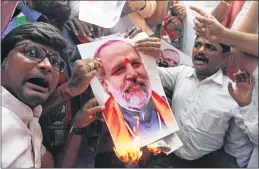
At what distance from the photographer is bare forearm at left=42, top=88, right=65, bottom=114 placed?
2.31ft

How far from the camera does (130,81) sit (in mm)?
741

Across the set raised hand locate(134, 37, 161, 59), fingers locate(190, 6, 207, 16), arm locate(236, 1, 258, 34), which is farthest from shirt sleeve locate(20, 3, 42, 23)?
arm locate(236, 1, 258, 34)

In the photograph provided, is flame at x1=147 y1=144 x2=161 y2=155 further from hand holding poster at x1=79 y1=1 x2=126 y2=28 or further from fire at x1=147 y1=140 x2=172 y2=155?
hand holding poster at x1=79 y1=1 x2=126 y2=28

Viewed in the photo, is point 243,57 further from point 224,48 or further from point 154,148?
point 154,148

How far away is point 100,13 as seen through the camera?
0.76 m

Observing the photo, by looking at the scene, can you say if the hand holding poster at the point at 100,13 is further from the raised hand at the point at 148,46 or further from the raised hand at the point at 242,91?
the raised hand at the point at 242,91

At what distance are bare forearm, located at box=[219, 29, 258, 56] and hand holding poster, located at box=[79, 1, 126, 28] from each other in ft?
0.76

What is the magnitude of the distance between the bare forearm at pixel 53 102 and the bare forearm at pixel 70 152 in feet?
0.23

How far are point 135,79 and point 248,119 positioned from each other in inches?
10.1

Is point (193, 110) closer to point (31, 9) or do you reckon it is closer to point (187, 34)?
point (187, 34)

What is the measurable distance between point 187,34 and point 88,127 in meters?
0.31

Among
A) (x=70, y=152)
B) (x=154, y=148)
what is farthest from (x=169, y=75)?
(x=70, y=152)

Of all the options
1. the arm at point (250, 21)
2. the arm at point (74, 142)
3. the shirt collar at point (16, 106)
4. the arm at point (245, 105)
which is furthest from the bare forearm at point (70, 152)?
the arm at point (250, 21)

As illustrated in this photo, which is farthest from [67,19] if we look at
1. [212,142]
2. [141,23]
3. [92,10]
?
[212,142]
